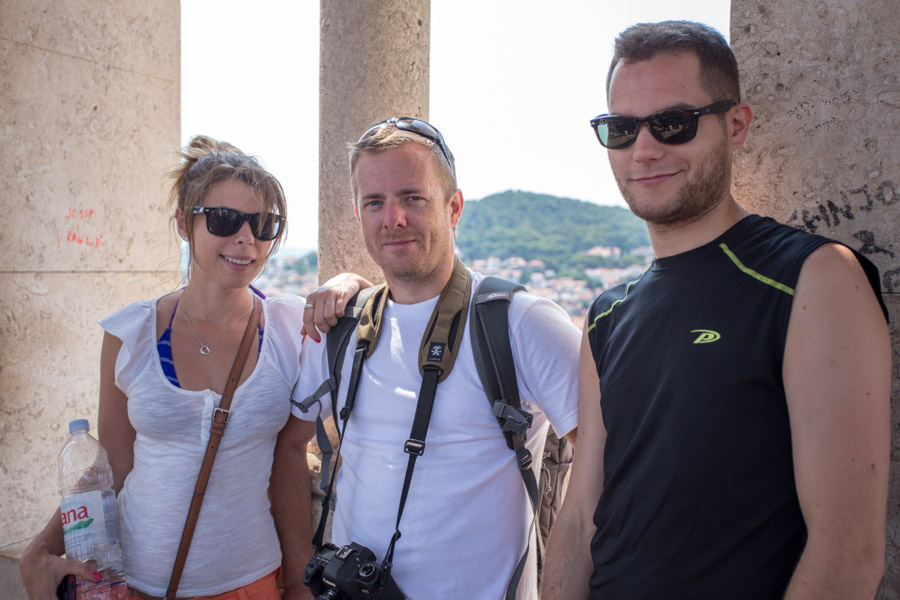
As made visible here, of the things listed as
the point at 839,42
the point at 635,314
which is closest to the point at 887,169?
the point at 839,42

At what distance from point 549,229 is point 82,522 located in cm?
838

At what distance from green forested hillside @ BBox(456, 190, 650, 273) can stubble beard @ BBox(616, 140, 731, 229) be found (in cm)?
626

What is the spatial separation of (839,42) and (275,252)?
7.23ft

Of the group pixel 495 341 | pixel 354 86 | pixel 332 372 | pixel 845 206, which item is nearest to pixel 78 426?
pixel 332 372

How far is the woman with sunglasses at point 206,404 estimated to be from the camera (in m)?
2.47

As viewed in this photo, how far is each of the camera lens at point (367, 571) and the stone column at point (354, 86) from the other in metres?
1.78

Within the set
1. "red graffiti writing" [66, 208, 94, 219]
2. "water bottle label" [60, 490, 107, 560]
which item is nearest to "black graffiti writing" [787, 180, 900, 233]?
"water bottle label" [60, 490, 107, 560]

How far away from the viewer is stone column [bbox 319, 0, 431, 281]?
3.41m

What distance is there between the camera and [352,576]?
1971 mm

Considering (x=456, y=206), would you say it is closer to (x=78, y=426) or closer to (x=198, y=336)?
(x=198, y=336)

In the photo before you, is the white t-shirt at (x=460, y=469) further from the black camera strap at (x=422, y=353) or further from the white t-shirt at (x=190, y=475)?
the white t-shirt at (x=190, y=475)

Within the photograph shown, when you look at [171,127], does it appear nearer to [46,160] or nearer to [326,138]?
[46,160]

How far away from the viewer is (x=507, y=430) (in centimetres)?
208

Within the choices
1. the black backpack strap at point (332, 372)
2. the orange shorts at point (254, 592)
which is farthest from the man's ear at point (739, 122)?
the orange shorts at point (254, 592)
